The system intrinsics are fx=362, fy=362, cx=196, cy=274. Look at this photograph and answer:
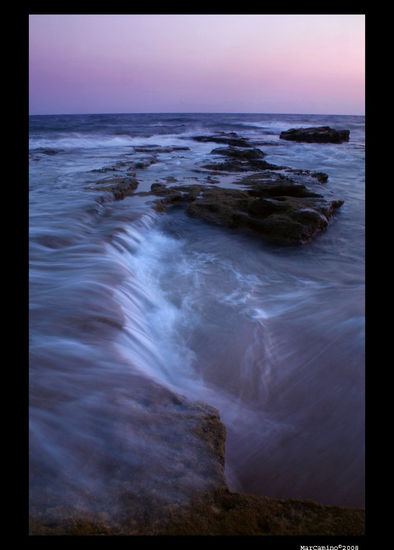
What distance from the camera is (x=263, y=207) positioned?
710 cm

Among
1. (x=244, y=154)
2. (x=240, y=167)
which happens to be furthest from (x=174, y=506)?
(x=244, y=154)

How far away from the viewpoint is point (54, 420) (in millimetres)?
1883

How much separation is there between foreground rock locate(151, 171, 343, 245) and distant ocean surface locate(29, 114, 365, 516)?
38 cm

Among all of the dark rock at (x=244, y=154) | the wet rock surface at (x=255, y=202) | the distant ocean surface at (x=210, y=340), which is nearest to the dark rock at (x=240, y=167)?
the wet rock surface at (x=255, y=202)

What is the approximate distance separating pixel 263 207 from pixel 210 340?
4339 millimetres

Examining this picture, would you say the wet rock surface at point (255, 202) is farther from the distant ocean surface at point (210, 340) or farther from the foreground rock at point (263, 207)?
the distant ocean surface at point (210, 340)

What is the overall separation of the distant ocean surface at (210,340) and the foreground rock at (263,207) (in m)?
0.38

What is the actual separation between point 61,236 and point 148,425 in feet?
14.0

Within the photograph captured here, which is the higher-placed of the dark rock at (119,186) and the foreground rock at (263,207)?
the dark rock at (119,186)

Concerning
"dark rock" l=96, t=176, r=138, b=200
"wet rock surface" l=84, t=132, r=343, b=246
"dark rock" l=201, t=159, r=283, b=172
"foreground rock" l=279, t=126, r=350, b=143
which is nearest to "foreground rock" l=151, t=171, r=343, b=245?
"wet rock surface" l=84, t=132, r=343, b=246

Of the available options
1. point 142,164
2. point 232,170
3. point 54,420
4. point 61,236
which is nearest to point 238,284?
point 61,236

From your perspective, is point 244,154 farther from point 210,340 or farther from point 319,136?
point 319,136

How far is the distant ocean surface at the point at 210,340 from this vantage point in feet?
6.38
